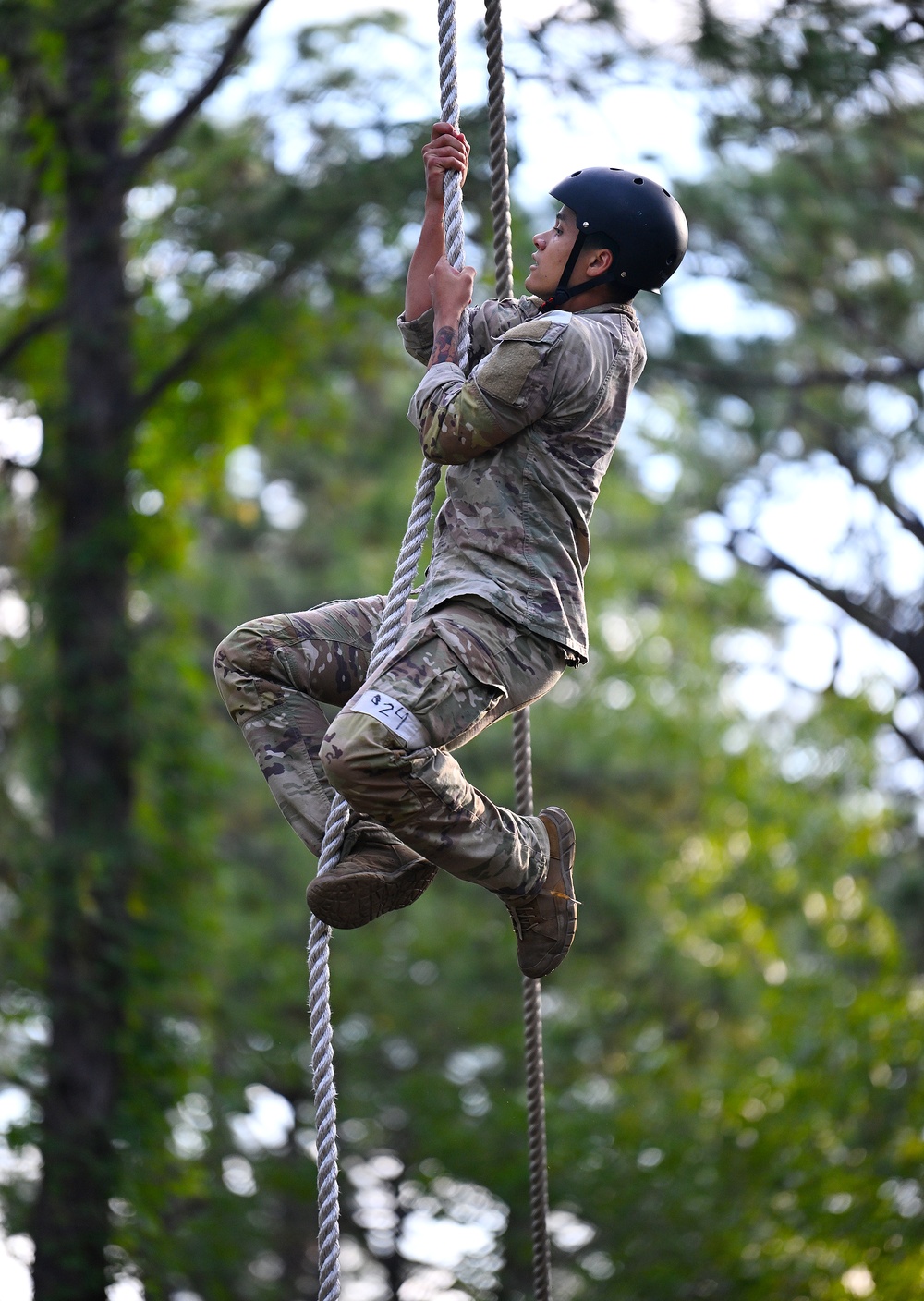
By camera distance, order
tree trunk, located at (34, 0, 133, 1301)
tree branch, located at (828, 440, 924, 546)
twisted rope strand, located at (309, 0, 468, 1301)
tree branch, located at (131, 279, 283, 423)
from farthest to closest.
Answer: tree branch, located at (131, 279, 283, 423) → tree trunk, located at (34, 0, 133, 1301) → tree branch, located at (828, 440, 924, 546) → twisted rope strand, located at (309, 0, 468, 1301)

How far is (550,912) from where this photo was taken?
3.09 meters

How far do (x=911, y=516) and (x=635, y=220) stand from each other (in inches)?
161

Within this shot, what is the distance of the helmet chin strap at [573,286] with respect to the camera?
3.08m

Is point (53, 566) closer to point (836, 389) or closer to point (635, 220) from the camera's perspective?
point (836, 389)

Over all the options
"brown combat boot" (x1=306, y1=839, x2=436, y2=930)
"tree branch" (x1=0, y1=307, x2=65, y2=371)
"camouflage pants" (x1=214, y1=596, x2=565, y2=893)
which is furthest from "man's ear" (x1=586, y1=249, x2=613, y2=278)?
"tree branch" (x1=0, y1=307, x2=65, y2=371)

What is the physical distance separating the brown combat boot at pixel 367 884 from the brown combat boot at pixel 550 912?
0.22 meters

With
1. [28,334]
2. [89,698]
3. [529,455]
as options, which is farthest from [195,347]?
[529,455]

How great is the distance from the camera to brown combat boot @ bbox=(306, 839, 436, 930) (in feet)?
9.29

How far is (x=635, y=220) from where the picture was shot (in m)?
3.05

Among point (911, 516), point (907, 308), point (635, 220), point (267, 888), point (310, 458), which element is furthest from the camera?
point (310, 458)

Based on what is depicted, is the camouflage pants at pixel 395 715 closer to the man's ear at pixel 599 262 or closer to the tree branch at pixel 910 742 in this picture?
the man's ear at pixel 599 262

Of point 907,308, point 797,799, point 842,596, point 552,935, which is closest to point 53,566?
point 842,596

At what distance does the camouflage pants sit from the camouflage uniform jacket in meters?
0.06

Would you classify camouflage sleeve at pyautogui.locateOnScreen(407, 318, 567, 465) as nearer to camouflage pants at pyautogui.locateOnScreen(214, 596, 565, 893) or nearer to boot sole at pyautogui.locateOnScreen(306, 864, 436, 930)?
camouflage pants at pyautogui.locateOnScreen(214, 596, 565, 893)
